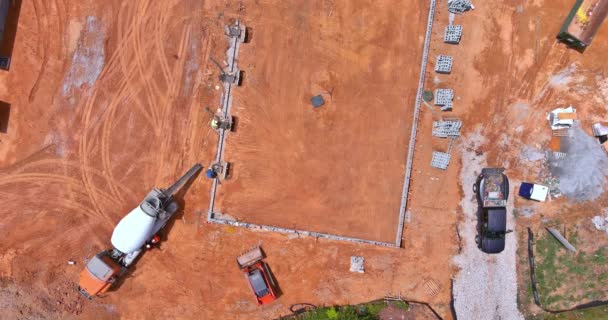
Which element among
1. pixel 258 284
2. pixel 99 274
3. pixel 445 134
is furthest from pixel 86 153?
pixel 445 134

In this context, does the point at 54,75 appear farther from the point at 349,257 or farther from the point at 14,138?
the point at 349,257

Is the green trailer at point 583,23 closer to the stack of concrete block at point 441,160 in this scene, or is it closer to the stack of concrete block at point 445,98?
the stack of concrete block at point 445,98

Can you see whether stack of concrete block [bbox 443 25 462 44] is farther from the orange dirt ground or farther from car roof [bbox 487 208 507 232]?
car roof [bbox 487 208 507 232]

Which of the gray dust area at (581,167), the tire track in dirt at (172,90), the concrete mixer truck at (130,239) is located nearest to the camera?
the concrete mixer truck at (130,239)

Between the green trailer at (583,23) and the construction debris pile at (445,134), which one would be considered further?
the construction debris pile at (445,134)

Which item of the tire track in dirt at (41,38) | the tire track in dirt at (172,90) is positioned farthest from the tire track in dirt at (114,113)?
the tire track in dirt at (41,38)

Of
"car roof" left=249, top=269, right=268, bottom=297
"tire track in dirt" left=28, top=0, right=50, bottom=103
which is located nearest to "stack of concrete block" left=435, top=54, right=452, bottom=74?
"car roof" left=249, top=269, right=268, bottom=297
